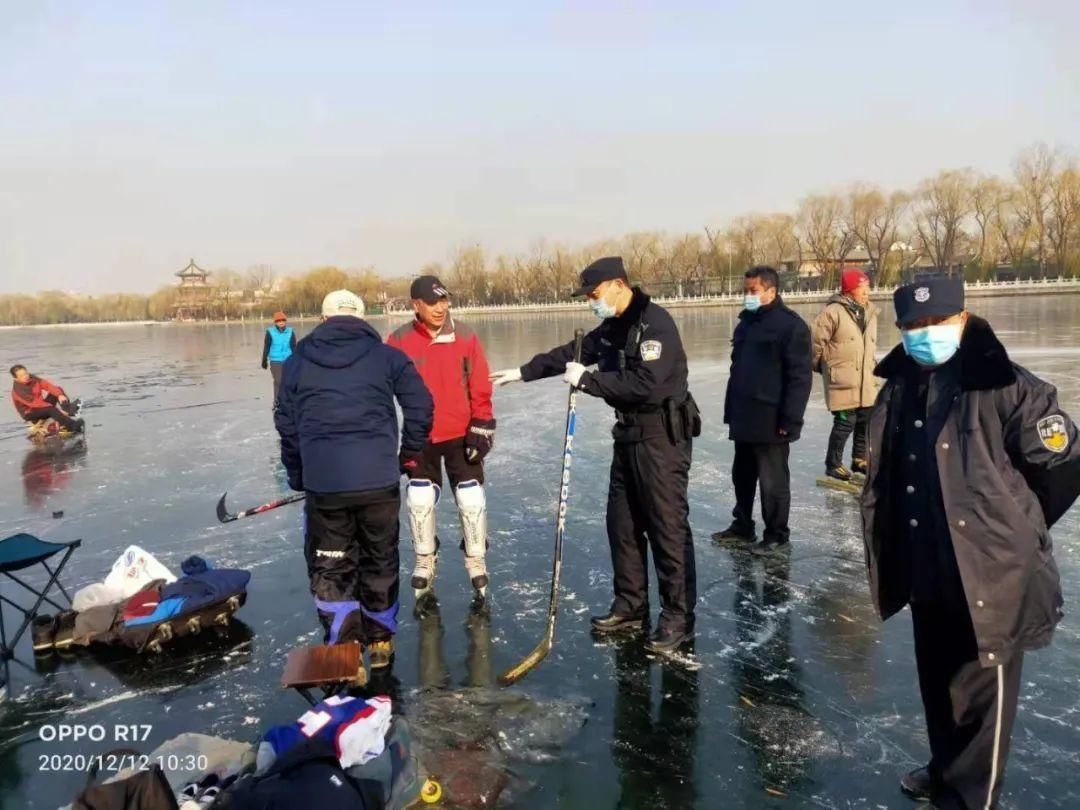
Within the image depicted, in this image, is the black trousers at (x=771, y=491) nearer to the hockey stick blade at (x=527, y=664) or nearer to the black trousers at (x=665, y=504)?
the black trousers at (x=665, y=504)

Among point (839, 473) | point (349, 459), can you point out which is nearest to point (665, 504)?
point (349, 459)

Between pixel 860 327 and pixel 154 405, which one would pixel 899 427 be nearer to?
pixel 860 327

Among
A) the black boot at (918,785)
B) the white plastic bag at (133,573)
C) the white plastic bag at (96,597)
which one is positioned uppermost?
the white plastic bag at (133,573)

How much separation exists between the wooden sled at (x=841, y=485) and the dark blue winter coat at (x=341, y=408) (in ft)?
15.5

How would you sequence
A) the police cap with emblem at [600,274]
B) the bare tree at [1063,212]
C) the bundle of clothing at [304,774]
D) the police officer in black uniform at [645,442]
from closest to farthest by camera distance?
1. the bundle of clothing at [304,774]
2. the police officer in black uniform at [645,442]
3. the police cap with emblem at [600,274]
4. the bare tree at [1063,212]

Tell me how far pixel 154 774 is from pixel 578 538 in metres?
3.88

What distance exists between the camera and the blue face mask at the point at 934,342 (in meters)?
2.55

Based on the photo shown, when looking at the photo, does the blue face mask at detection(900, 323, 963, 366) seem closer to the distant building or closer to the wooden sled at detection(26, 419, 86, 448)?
the wooden sled at detection(26, 419, 86, 448)

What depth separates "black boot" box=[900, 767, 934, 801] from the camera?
275 centimetres

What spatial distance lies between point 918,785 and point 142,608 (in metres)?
3.94

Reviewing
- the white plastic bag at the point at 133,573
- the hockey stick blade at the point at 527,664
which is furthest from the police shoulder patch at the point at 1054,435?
the white plastic bag at the point at 133,573

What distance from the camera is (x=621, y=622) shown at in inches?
168

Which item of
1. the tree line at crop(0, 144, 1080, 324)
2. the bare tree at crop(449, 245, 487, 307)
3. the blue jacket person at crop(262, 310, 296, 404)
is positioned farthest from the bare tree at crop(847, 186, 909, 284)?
the blue jacket person at crop(262, 310, 296, 404)

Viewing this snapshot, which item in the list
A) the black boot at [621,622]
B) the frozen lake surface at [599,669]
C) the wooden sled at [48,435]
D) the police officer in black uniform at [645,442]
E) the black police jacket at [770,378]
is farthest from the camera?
the wooden sled at [48,435]
